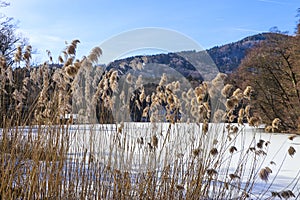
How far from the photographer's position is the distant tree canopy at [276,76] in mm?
10562

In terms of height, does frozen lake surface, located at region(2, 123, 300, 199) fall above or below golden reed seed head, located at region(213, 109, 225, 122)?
below

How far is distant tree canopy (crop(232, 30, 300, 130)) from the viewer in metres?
10.6

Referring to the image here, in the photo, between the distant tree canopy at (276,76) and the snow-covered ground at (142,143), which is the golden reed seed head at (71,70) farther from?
the distant tree canopy at (276,76)

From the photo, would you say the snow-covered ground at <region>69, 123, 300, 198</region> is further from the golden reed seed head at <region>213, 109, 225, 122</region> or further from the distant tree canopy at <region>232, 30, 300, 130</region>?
the distant tree canopy at <region>232, 30, 300, 130</region>

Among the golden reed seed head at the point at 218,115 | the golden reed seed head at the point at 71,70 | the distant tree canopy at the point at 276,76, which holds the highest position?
the distant tree canopy at the point at 276,76

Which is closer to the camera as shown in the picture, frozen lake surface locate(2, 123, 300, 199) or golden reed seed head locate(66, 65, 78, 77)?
golden reed seed head locate(66, 65, 78, 77)

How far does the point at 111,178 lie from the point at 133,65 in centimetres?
81

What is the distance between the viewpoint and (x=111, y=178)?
86.4 inches

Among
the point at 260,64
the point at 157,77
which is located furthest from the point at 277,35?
the point at 157,77

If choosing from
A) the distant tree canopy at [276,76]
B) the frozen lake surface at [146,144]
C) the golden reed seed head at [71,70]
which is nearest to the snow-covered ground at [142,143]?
the frozen lake surface at [146,144]

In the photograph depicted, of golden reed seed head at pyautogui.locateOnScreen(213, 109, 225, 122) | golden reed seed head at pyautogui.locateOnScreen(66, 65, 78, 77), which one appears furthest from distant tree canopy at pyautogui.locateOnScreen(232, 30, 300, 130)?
golden reed seed head at pyautogui.locateOnScreen(66, 65, 78, 77)

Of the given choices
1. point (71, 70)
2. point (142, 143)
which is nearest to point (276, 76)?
point (142, 143)

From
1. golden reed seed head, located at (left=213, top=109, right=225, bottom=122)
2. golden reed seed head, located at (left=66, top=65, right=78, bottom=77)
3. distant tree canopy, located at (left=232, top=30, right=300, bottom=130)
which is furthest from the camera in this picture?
distant tree canopy, located at (left=232, top=30, right=300, bottom=130)

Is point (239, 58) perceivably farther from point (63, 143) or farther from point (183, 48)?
point (63, 143)
